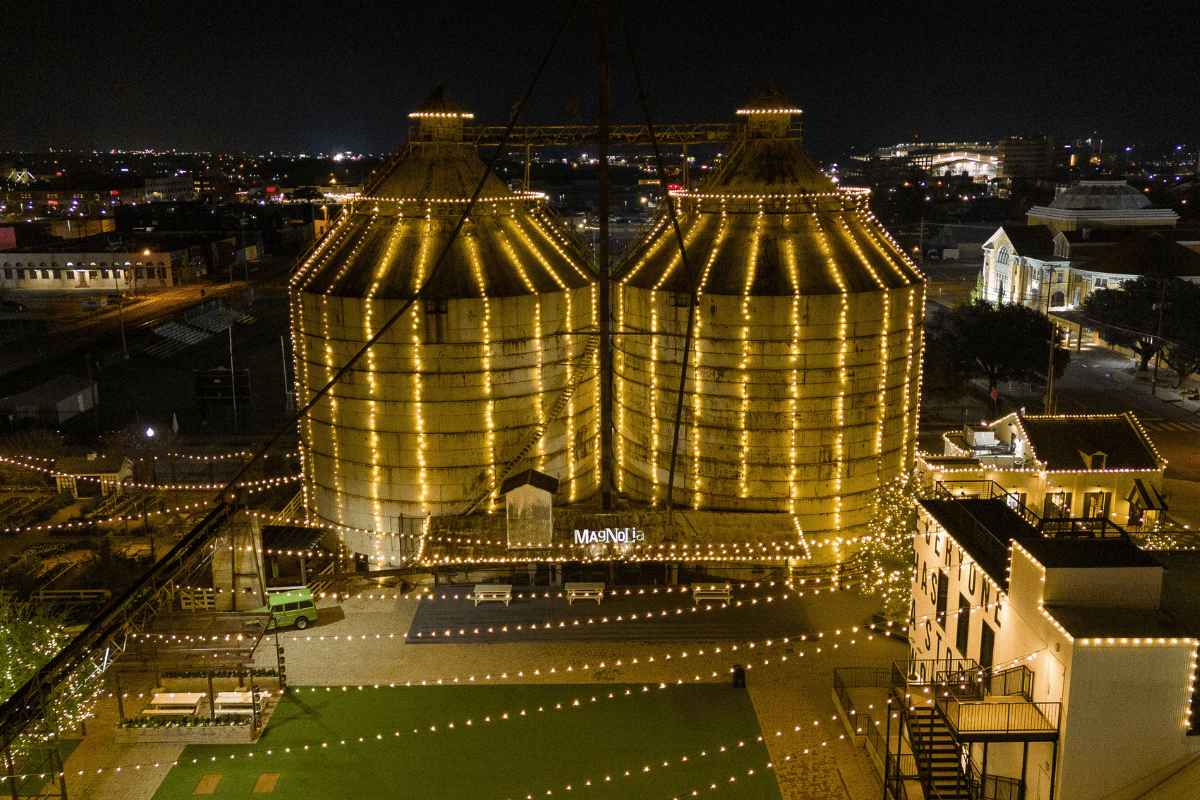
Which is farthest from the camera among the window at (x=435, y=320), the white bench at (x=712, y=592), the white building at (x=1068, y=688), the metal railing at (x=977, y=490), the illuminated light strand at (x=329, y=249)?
the illuminated light strand at (x=329, y=249)

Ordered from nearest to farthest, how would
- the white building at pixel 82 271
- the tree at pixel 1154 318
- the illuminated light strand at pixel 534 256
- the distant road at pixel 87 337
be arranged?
the illuminated light strand at pixel 534 256
the tree at pixel 1154 318
the distant road at pixel 87 337
the white building at pixel 82 271

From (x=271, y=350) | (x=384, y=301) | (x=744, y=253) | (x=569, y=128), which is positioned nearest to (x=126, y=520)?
(x=384, y=301)

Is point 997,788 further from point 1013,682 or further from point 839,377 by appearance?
point 839,377

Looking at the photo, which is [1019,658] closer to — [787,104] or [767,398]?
[767,398]

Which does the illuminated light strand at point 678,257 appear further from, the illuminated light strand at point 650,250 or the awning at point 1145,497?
the awning at point 1145,497

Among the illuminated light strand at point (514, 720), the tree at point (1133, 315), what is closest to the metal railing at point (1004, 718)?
the illuminated light strand at point (514, 720)

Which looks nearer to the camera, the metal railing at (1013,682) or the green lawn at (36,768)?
the metal railing at (1013,682)

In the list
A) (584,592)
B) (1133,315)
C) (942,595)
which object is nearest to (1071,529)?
(942,595)
